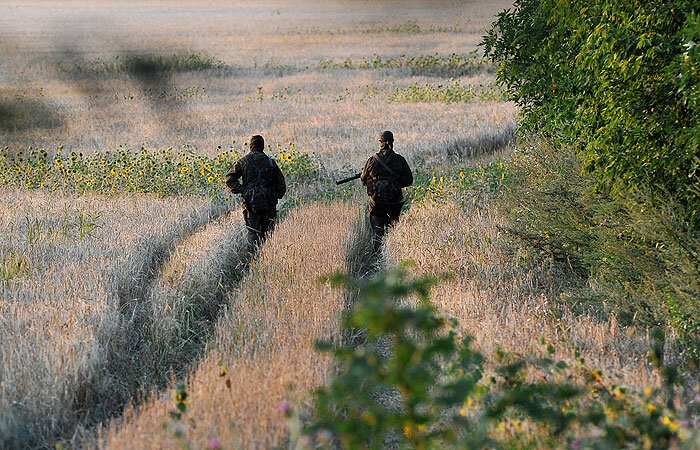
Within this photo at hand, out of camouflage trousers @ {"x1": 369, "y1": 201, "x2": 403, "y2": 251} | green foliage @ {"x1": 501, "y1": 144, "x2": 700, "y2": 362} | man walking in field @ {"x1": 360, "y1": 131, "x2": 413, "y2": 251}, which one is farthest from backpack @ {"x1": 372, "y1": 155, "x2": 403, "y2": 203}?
green foliage @ {"x1": 501, "y1": 144, "x2": 700, "y2": 362}

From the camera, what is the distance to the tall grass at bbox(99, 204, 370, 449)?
13.8ft

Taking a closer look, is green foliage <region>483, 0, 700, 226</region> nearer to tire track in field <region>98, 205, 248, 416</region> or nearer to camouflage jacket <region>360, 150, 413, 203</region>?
camouflage jacket <region>360, 150, 413, 203</region>

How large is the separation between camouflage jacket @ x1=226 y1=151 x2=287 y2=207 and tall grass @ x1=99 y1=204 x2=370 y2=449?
1.90 feet

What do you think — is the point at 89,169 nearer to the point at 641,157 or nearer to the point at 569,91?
the point at 569,91

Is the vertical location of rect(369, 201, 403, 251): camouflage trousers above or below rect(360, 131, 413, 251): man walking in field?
below

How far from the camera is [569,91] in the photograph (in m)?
8.07

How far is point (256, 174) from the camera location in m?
9.11

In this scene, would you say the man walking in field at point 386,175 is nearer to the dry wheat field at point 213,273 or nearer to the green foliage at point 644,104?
the dry wheat field at point 213,273

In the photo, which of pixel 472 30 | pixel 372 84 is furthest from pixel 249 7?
pixel 372 84

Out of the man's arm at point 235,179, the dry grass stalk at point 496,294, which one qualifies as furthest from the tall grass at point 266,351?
the dry grass stalk at point 496,294

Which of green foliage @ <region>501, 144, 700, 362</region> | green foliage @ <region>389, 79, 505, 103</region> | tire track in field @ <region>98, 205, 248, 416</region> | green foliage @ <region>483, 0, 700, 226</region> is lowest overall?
tire track in field @ <region>98, 205, 248, 416</region>

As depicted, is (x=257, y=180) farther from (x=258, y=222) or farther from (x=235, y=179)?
(x=258, y=222)

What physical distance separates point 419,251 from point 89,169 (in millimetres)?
7847

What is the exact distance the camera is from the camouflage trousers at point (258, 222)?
9.39 meters
